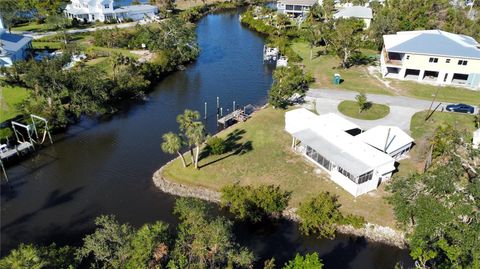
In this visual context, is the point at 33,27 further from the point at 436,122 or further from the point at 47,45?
the point at 436,122

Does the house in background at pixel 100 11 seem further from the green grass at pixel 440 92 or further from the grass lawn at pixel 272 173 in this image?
the green grass at pixel 440 92

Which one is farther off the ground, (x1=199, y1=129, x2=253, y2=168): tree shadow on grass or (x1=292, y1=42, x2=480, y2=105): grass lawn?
(x1=292, y1=42, x2=480, y2=105): grass lawn

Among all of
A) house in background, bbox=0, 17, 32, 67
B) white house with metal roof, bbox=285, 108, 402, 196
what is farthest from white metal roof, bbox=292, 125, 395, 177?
house in background, bbox=0, 17, 32, 67

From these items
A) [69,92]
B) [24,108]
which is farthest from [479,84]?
[24,108]

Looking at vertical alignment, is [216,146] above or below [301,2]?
below

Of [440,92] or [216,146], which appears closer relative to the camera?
[216,146]

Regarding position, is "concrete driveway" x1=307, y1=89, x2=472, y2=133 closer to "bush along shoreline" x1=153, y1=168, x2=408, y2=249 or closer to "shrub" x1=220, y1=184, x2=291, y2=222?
"bush along shoreline" x1=153, y1=168, x2=408, y2=249

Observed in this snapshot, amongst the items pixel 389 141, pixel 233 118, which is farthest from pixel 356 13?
pixel 389 141
